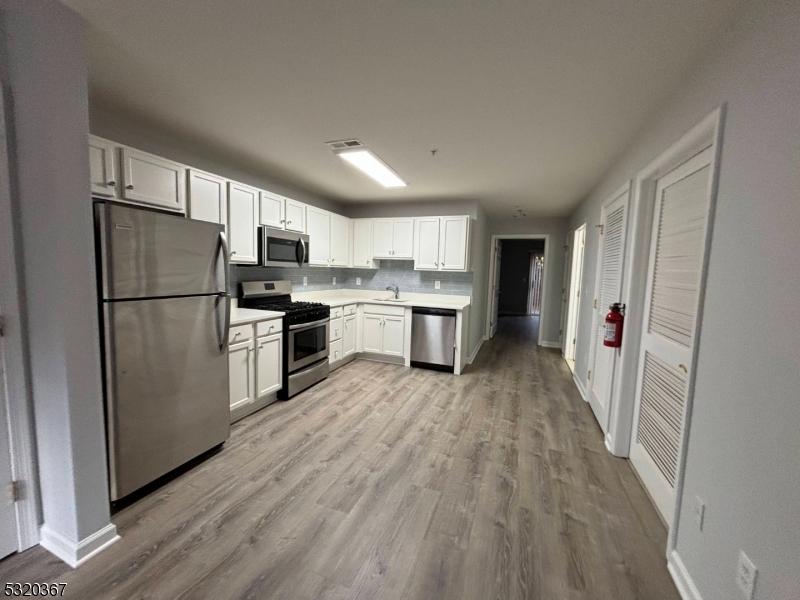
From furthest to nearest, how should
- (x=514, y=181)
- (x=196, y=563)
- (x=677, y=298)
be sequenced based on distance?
(x=514, y=181), (x=677, y=298), (x=196, y=563)

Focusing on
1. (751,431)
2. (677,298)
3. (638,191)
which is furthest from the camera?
(638,191)

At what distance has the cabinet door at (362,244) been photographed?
4.96 metres

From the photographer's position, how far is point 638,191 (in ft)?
7.43

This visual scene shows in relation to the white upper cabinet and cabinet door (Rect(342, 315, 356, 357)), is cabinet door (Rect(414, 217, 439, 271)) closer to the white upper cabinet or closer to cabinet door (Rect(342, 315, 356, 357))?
the white upper cabinet

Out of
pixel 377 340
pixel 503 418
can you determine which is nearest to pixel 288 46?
pixel 503 418

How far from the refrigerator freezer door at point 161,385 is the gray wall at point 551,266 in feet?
16.8

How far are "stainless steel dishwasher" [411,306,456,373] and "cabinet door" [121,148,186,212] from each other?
2941 mm

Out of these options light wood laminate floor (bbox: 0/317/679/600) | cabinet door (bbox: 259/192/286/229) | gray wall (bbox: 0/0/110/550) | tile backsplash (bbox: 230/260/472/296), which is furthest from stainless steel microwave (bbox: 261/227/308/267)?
gray wall (bbox: 0/0/110/550)

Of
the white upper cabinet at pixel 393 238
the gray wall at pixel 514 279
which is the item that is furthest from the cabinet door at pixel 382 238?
the gray wall at pixel 514 279

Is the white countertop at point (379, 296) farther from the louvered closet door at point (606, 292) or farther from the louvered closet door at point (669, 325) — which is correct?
the louvered closet door at point (669, 325)

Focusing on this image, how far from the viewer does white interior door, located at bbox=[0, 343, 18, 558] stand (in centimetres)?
142

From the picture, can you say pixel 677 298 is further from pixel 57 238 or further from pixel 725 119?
pixel 57 238

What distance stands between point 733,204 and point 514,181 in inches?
103

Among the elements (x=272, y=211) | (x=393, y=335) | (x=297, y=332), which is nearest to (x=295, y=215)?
(x=272, y=211)
